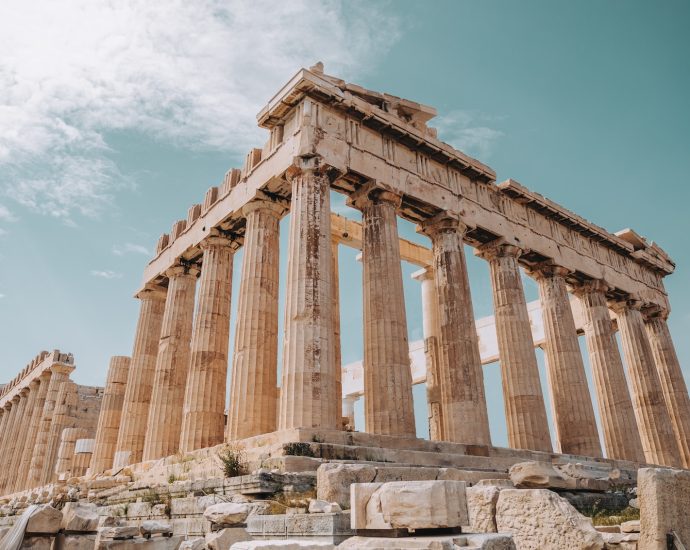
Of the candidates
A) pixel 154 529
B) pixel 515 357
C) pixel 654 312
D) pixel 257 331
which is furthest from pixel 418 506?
pixel 654 312

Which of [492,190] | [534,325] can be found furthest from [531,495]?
[534,325]

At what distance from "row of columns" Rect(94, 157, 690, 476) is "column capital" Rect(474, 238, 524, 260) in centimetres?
6

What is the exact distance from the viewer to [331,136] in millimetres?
17453

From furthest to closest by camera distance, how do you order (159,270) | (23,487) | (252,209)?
(23,487) < (159,270) < (252,209)

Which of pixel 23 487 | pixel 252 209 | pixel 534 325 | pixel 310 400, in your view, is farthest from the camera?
pixel 23 487

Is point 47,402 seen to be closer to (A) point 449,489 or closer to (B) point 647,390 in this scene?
(B) point 647,390

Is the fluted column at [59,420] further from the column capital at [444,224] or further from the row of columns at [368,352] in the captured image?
the column capital at [444,224]

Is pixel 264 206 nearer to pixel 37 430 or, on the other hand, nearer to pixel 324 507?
pixel 324 507

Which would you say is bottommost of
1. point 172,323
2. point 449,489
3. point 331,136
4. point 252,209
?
point 449,489

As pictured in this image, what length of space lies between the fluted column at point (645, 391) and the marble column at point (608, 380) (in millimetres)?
2248

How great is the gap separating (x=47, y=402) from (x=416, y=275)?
2528 centimetres

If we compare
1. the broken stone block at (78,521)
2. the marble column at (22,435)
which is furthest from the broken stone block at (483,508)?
the marble column at (22,435)

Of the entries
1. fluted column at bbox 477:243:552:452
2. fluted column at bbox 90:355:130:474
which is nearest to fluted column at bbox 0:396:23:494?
fluted column at bbox 90:355:130:474

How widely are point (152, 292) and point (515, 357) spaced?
52.2 ft
